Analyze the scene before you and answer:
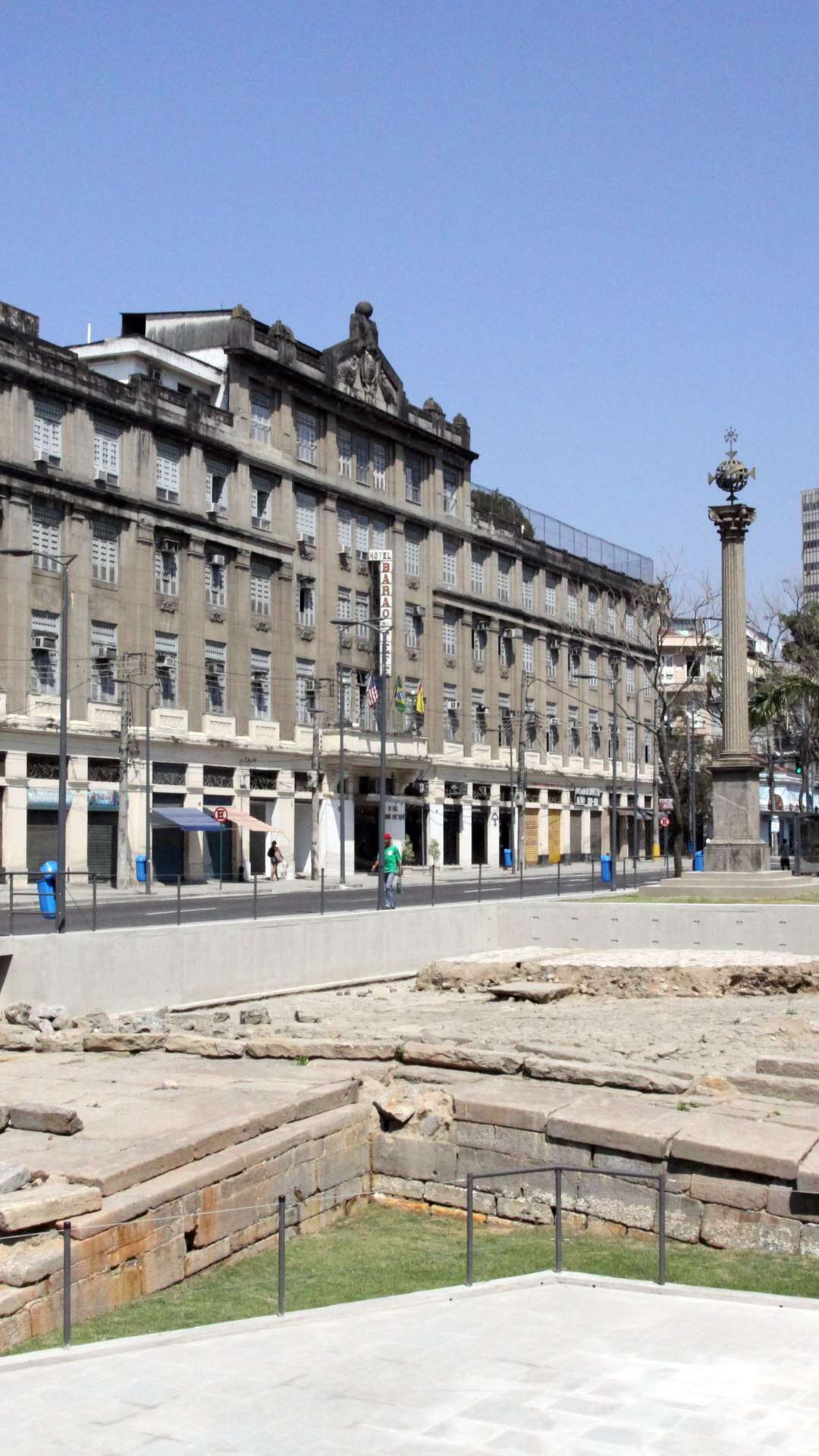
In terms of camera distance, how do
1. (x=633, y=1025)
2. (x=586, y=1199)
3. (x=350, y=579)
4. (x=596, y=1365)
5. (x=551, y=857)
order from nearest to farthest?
(x=596, y=1365), (x=586, y=1199), (x=633, y=1025), (x=350, y=579), (x=551, y=857)

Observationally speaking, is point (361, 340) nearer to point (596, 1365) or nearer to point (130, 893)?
point (130, 893)

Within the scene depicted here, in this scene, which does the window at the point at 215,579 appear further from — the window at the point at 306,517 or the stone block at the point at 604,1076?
the stone block at the point at 604,1076

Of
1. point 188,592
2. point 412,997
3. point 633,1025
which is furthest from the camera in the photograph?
point 188,592

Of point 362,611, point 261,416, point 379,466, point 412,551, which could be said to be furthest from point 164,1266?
point 412,551

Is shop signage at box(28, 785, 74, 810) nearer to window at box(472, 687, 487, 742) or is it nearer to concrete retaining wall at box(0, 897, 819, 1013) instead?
concrete retaining wall at box(0, 897, 819, 1013)

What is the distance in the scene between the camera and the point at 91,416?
49812mm

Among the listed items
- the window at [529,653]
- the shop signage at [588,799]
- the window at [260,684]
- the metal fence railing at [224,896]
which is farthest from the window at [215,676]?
the shop signage at [588,799]

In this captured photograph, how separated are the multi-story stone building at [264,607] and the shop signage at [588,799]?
0.19 m

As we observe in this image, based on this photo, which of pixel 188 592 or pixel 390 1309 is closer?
pixel 390 1309

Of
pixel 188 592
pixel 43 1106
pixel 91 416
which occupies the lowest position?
pixel 43 1106

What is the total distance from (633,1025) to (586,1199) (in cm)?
1003

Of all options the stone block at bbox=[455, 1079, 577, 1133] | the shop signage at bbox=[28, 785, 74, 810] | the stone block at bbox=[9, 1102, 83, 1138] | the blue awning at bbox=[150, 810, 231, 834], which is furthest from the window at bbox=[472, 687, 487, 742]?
the stone block at bbox=[9, 1102, 83, 1138]

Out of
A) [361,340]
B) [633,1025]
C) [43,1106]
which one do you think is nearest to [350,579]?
[361,340]

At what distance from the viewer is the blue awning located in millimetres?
50812
